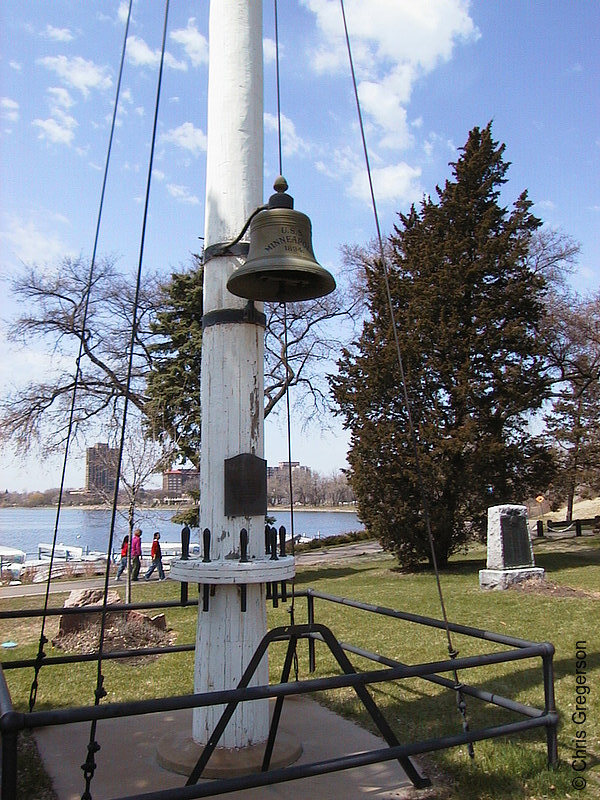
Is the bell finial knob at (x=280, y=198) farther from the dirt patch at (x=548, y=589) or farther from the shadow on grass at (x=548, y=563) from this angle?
the shadow on grass at (x=548, y=563)

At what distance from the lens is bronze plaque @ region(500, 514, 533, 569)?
A: 558 inches

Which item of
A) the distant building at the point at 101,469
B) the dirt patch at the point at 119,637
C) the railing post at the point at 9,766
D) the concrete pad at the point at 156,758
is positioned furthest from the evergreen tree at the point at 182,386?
the railing post at the point at 9,766

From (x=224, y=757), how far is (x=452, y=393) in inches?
618

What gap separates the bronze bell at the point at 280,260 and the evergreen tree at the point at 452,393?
1405 cm

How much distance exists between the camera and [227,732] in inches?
173

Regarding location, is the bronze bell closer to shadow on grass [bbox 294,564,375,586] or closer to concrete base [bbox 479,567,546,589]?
concrete base [bbox 479,567,546,589]

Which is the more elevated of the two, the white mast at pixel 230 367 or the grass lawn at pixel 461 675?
the white mast at pixel 230 367

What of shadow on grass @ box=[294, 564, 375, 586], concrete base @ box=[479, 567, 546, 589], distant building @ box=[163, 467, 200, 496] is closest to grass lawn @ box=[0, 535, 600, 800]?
concrete base @ box=[479, 567, 546, 589]

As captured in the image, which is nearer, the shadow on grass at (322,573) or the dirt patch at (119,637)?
the dirt patch at (119,637)

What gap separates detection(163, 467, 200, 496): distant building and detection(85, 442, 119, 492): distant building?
2.14 metres

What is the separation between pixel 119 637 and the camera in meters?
9.10

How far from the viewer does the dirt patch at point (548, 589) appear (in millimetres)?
12559

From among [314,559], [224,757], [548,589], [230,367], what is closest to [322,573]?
[314,559]

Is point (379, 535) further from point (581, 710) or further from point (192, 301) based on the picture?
point (581, 710)
